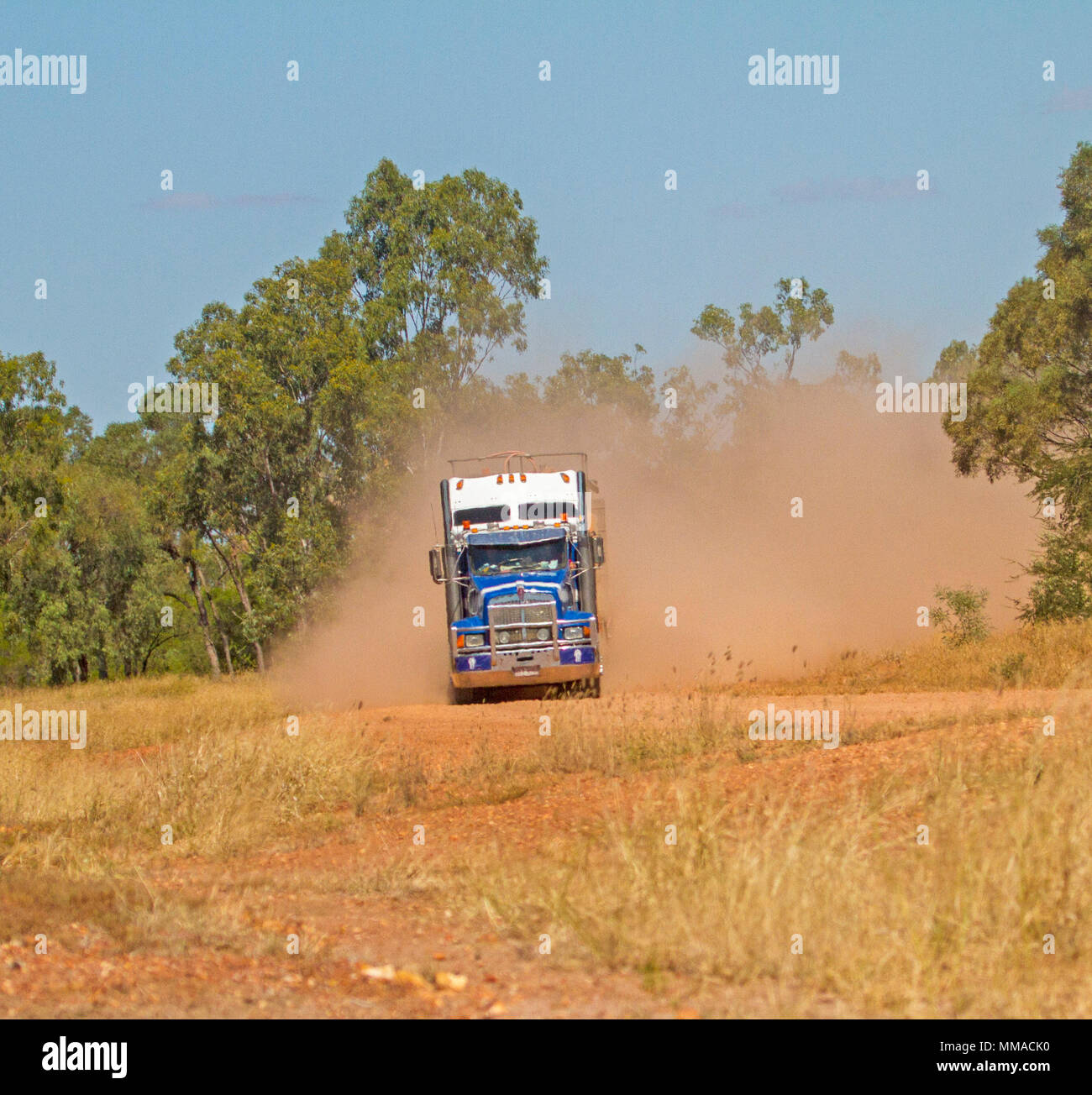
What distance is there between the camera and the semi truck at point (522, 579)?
19828 millimetres

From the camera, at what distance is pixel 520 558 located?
66.7ft

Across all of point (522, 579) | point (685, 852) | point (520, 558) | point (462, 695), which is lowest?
point (462, 695)

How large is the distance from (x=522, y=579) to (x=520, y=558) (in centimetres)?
48

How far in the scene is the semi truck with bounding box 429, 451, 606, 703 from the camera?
19828mm

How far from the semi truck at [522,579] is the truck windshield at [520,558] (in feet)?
0.05

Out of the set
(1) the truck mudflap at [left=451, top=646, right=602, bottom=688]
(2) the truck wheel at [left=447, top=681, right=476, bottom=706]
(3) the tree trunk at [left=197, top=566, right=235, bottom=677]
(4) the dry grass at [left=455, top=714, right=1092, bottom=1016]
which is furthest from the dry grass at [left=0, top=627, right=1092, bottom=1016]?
(3) the tree trunk at [left=197, top=566, right=235, bottom=677]

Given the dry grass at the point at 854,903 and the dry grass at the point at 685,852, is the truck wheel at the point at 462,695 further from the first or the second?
the dry grass at the point at 854,903

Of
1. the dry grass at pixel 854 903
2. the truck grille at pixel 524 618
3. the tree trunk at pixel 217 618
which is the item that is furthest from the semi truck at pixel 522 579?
the tree trunk at pixel 217 618

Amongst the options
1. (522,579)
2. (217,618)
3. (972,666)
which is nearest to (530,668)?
(522,579)

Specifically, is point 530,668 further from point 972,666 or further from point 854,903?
point 854,903

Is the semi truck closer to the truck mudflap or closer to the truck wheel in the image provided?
the truck mudflap

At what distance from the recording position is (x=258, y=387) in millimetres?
37469

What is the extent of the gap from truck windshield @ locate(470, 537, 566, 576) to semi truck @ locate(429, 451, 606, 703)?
1 centimetres
